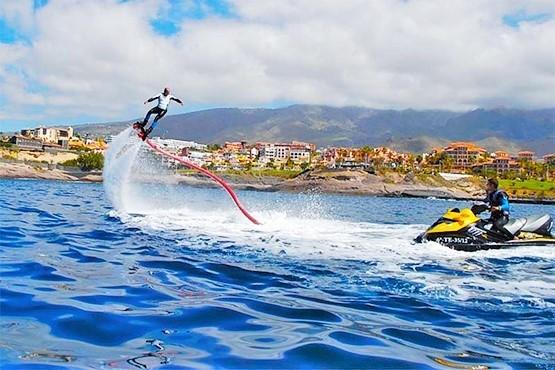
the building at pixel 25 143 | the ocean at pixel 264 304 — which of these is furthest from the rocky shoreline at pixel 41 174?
the ocean at pixel 264 304

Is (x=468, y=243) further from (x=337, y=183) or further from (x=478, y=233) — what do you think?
(x=337, y=183)

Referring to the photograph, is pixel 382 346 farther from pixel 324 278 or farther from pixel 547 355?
pixel 324 278

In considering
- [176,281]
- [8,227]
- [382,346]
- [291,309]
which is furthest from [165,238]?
[382,346]

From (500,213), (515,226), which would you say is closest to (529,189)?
(515,226)

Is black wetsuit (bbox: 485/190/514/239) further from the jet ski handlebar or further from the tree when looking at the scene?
the tree

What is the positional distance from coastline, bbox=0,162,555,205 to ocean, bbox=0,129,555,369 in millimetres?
96519

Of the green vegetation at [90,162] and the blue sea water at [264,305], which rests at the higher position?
the green vegetation at [90,162]

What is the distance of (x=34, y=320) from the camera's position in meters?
5.67

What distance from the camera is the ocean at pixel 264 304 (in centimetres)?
493

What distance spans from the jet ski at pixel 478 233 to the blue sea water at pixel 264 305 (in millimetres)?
950

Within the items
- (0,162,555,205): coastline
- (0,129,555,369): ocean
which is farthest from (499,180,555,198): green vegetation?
(0,129,555,369): ocean

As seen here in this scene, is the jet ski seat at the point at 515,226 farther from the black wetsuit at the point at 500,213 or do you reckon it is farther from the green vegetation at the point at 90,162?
the green vegetation at the point at 90,162

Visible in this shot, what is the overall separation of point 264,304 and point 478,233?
8386 mm

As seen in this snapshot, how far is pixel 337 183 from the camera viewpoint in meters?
132
